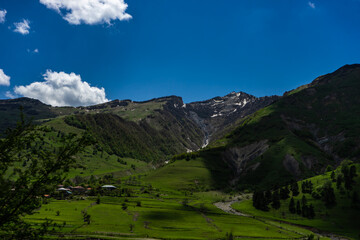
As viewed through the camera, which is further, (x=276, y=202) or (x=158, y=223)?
(x=276, y=202)

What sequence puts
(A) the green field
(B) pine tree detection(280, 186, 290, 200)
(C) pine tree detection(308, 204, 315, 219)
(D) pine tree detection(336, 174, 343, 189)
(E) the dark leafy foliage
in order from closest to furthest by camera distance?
(E) the dark leafy foliage → (A) the green field → (C) pine tree detection(308, 204, 315, 219) → (D) pine tree detection(336, 174, 343, 189) → (B) pine tree detection(280, 186, 290, 200)

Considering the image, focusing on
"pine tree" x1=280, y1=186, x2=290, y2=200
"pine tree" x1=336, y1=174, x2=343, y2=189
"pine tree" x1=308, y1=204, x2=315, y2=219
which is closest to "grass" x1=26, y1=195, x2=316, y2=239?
"pine tree" x1=308, y1=204, x2=315, y2=219

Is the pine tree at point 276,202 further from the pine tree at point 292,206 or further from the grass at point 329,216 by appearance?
the pine tree at point 292,206

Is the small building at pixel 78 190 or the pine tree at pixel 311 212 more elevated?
the small building at pixel 78 190

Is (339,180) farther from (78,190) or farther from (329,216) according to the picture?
(78,190)

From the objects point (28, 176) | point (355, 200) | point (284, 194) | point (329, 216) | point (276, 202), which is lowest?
point (329, 216)

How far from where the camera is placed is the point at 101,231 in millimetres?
84938

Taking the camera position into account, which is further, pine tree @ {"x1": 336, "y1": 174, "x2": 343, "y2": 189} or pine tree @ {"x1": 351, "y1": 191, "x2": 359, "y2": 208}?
pine tree @ {"x1": 336, "y1": 174, "x2": 343, "y2": 189}

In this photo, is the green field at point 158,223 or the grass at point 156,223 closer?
the green field at point 158,223

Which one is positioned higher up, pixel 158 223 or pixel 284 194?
pixel 284 194

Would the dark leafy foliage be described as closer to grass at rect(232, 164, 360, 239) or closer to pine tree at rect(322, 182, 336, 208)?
grass at rect(232, 164, 360, 239)

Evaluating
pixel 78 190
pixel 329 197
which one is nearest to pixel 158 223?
pixel 78 190

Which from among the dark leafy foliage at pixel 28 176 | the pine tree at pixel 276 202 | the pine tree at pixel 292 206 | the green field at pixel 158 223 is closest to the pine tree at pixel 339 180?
the pine tree at pixel 292 206

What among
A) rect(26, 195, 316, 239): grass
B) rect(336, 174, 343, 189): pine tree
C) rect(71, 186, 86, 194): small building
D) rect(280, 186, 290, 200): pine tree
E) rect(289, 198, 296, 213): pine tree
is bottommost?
rect(26, 195, 316, 239): grass
